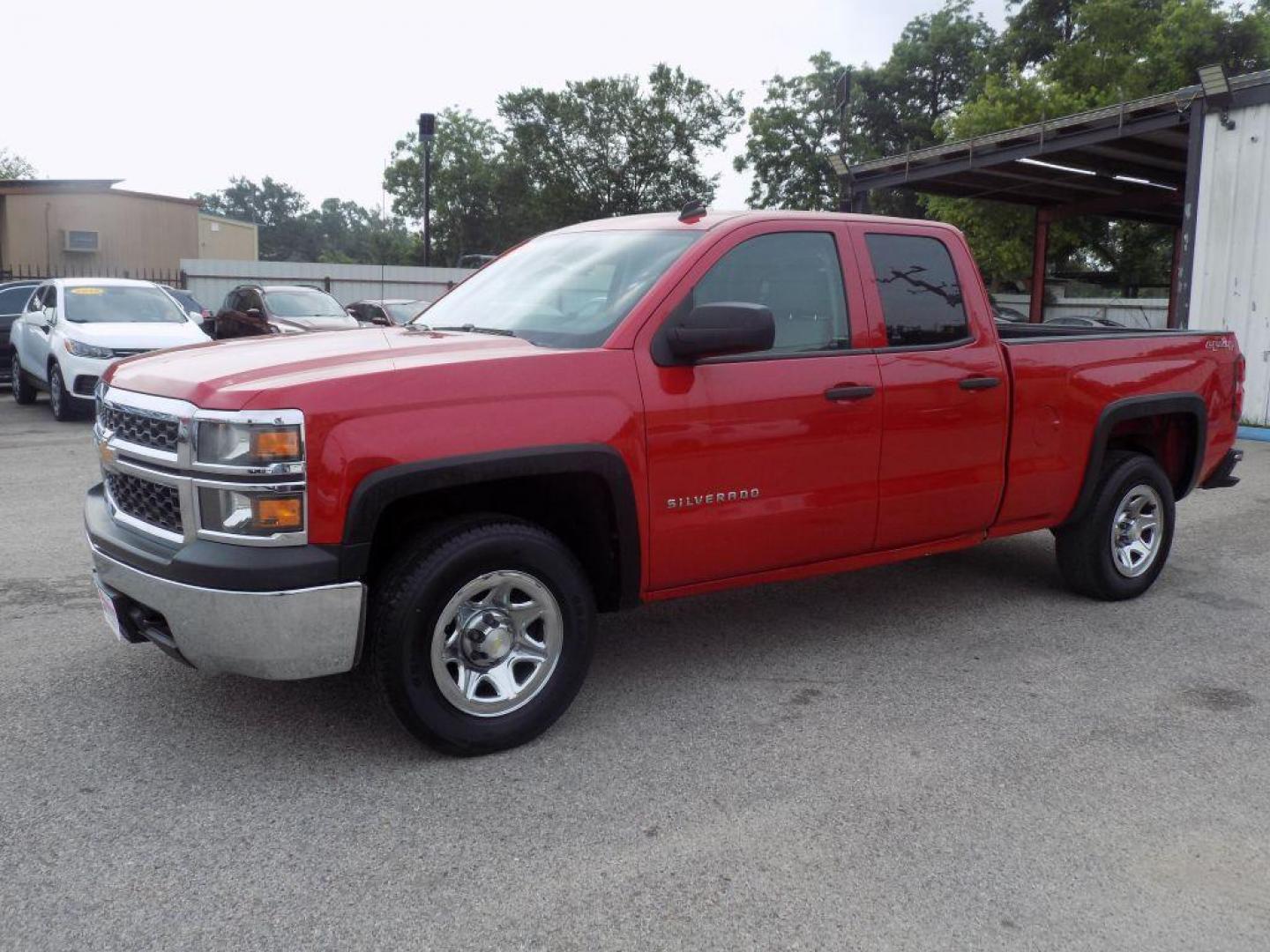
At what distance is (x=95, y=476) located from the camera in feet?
30.6

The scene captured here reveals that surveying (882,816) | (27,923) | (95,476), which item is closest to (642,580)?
(882,816)

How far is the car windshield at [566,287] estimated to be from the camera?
4.20 m

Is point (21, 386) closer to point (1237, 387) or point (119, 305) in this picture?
point (119, 305)

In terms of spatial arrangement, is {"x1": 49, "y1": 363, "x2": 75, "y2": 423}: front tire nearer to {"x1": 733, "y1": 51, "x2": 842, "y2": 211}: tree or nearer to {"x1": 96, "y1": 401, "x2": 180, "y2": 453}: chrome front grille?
{"x1": 96, "y1": 401, "x2": 180, "y2": 453}: chrome front grille

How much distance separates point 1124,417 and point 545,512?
3147mm

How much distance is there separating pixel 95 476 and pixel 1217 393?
825 cm

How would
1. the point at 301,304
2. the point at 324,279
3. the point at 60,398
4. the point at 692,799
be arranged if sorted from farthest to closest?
the point at 324,279 → the point at 301,304 → the point at 60,398 → the point at 692,799

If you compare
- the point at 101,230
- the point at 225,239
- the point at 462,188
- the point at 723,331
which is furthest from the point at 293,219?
the point at 723,331

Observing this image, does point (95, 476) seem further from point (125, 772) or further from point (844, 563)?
point (844, 563)

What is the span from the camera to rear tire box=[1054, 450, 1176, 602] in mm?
5691

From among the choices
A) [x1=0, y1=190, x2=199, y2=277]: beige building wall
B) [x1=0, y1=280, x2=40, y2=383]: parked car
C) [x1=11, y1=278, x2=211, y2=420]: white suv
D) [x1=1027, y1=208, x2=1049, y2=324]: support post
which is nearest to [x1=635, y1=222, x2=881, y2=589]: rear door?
[x1=11, y1=278, x2=211, y2=420]: white suv

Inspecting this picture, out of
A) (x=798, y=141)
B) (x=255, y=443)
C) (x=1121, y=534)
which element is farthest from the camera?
(x=798, y=141)

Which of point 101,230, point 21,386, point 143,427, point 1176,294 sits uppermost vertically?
point 101,230

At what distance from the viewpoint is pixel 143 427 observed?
3.73m
